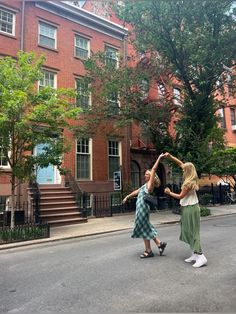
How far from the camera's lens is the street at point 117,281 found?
440cm

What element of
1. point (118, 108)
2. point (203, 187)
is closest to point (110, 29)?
point (118, 108)

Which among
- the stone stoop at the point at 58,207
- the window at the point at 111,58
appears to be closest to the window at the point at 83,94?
the window at the point at 111,58

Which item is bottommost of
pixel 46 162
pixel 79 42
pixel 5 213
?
pixel 5 213

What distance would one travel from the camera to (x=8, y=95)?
403 inches

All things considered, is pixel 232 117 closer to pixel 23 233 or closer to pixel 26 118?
pixel 26 118

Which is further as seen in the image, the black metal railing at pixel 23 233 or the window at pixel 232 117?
the window at pixel 232 117

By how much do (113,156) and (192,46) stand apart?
786 cm

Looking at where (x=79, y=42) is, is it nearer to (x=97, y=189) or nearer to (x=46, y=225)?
(x=97, y=189)

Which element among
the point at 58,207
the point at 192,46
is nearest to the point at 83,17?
the point at 192,46

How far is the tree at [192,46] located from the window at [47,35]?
419 centimetres

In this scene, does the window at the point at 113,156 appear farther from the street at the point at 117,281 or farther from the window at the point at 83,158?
the street at the point at 117,281

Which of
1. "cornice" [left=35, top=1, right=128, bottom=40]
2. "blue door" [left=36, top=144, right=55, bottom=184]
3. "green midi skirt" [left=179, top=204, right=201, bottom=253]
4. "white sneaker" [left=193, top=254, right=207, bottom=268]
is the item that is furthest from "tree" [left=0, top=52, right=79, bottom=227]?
"cornice" [left=35, top=1, right=128, bottom=40]

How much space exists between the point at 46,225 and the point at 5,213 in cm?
253

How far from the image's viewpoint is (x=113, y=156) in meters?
20.8
